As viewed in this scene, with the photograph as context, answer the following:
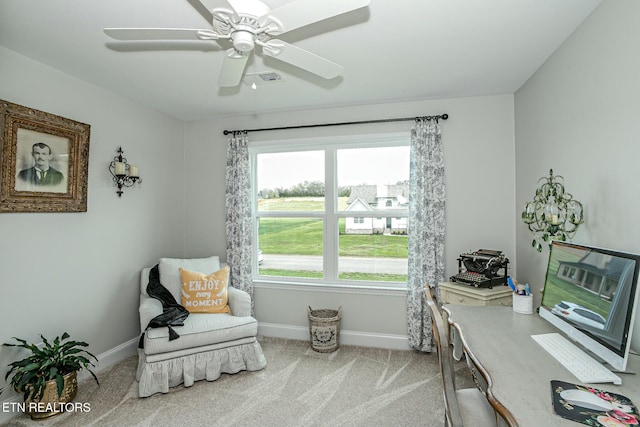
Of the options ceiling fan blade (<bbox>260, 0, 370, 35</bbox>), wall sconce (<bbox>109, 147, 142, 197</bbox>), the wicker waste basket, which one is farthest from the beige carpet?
ceiling fan blade (<bbox>260, 0, 370, 35</bbox>)

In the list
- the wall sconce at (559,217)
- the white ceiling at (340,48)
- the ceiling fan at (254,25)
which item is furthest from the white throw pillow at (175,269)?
the wall sconce at (559,217)

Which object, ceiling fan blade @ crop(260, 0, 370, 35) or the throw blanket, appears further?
the throw blanket

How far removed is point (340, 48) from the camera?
7.57ft

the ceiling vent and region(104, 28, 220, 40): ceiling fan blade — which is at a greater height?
the ceiling vent

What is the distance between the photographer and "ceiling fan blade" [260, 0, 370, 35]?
1.27 m

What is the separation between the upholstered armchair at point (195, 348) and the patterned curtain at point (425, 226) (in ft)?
5.17

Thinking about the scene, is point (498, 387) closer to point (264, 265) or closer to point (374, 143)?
point (374, 143)

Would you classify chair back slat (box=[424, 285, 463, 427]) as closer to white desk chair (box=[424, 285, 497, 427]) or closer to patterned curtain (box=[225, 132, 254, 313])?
white desk chair (box=[424, 285, 497, 427])

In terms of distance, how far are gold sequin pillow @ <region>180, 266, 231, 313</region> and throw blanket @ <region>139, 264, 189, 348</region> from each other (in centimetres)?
10

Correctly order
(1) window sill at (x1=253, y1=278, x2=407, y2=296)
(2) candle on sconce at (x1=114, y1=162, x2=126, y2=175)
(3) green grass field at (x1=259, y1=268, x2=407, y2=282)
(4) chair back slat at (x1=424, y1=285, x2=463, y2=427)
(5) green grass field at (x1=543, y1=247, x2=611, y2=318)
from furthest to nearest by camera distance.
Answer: (3) green grass field at (x1=259, y1=268, x2=407, y2=282)
(1) window sill at (x1=253, y1=278, x2=407, y2=296)
(2) candle on sconce at (x1=114, y1=162, x2=126, y2=175)
(5) green grass field at (x1=543, y1=247, x2=611, y2=318)
(4) chair back slat at (x1=424, y1=285, x2=463, y2=427)

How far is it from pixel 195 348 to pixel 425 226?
7.83 ft

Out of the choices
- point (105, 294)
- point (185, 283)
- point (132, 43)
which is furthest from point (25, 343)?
point (132, 43)

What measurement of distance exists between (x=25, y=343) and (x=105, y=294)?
774mm

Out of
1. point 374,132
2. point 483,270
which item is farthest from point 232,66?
point 483,270
